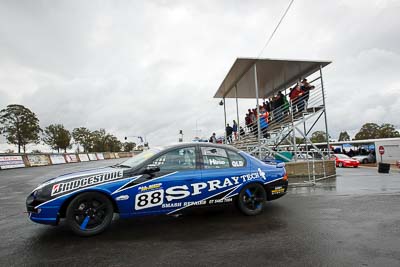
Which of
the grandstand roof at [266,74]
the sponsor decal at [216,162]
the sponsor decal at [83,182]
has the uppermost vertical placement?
the grandstand roof at [266,74]

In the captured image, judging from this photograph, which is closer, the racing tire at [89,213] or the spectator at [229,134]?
the racing tire at [89,213]

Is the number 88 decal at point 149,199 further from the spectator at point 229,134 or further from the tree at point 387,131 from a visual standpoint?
the tree at point 387,131

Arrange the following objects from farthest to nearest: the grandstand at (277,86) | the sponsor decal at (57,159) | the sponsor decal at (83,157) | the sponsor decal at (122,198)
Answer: the sponsor decal at (83,157)
the sponsor decal at (57,159)
the grandstand at (277,86)
the sponsor decal at (122,198)

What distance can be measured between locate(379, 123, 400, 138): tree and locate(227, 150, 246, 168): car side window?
263 feet

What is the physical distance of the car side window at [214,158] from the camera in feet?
15.2

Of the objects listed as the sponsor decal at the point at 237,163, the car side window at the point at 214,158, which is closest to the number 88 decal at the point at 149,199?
the car side window at the point at 214,158

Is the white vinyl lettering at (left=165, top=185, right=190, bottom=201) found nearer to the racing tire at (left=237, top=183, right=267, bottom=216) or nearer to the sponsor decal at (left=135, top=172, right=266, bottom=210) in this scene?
the sponsor decal at (left=135, top=172, right=266, bottom=210)

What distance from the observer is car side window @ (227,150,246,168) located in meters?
4.84

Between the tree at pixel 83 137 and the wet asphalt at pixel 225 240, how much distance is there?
81.5m

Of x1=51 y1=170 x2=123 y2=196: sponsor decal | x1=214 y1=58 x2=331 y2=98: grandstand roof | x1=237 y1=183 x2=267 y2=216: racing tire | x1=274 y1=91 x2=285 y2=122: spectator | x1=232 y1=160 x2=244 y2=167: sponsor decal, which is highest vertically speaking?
x1=214 y1=58 x2=331 y2=98: grandstand roof

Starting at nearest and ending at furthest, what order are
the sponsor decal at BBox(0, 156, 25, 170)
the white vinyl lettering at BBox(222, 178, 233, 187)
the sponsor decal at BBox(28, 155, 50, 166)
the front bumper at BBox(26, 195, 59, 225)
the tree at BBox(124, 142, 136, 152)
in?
the front bumper at BBox(26, 195, 59, 225) → the white vinyl lettering at BBox(222, 178, 233, 187) → the sponsor decal at BBox(0, 156, 25, 170) → the sponsor decal at BBox(28, 155, 50, 166) → the tree at BBox(124, 142, 136, 152)

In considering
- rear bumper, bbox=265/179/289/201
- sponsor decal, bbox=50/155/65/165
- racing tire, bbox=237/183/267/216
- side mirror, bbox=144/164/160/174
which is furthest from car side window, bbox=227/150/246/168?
sponsor decal, bbox=50/155/65/165

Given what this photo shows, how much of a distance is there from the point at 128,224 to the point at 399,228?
4745mm

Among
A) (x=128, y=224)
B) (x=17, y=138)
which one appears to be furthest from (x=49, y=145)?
(x=128, y=224)
